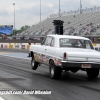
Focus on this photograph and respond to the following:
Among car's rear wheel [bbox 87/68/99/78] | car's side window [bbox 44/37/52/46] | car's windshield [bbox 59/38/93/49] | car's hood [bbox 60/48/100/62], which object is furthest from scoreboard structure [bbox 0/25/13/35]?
car's hood [bbox 60/48/100/62]

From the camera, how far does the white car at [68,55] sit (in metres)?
10.6

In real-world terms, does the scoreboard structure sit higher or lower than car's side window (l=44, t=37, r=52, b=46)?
higher

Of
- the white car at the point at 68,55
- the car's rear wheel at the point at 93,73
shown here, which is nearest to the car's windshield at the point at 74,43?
the white car at the point at 68,55

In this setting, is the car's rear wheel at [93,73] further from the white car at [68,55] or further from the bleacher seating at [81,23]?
the bleacher seating at [81,23]

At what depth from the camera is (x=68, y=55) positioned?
34.7 ft

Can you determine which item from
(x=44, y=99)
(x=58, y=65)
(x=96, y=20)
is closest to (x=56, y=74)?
(x=58, y=65)

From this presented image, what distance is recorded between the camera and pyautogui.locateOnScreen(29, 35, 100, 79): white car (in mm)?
10633

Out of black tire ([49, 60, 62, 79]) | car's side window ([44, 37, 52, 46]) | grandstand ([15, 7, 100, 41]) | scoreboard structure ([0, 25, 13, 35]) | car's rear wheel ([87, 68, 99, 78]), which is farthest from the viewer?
scoreboard structure ([0, 25, 13, 35])

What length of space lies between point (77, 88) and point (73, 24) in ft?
189

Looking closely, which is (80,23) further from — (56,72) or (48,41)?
(56,72)

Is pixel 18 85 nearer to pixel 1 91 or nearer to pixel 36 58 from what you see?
pixel 1 91

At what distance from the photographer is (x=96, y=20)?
6206 cm

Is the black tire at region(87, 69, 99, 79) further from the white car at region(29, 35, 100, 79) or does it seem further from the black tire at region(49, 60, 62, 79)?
the black tire at region(49, 60, 62, 79)

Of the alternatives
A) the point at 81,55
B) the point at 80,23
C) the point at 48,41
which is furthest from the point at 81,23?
the point at 81,55
